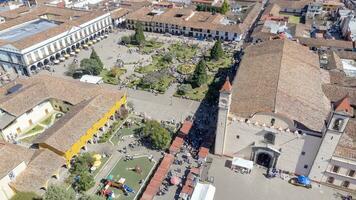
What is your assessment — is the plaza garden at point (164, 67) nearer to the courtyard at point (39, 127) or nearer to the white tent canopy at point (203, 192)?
the courtyard at point (39, 127)

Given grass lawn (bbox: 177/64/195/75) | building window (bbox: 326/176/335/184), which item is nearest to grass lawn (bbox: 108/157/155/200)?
building window (bbox: 326/176/335/184)

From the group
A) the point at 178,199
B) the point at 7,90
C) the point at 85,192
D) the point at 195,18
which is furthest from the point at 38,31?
the point at 178,199

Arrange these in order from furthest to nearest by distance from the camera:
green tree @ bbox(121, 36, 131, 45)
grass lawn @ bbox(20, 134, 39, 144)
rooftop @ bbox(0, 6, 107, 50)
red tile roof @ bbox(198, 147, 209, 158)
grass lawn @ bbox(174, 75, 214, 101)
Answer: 1. green tree @ bbox(121, 36, 131, 45)
2. rooftop @ bbox(0, 6, 107, 50)
3. grass lawn @ bbox(174, 75, 214, 101)
4. grass lawn @ bbox(20, 134, 39, 144)
5. red tile roof @ bbox(198, 147, 209, 158)

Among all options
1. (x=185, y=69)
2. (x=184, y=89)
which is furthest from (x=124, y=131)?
(x=185, y=69)

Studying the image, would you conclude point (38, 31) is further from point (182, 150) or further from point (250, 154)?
point (250, 154)

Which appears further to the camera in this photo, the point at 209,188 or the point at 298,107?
the point at 298,107

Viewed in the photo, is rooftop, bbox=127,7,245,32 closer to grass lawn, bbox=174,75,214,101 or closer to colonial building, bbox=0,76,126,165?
grass lawn, bbox=174,75,214,101
